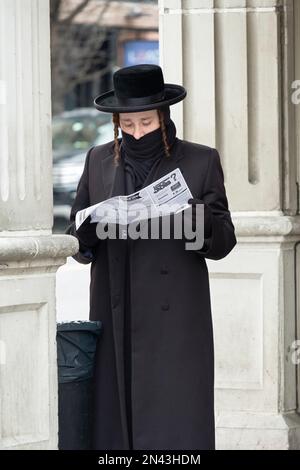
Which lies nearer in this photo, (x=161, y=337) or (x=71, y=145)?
(x=161, y=337)

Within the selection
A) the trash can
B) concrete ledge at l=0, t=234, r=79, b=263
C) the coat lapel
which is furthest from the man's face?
the trash can

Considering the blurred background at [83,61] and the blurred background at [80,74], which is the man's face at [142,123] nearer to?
the blurred background at [80,74]

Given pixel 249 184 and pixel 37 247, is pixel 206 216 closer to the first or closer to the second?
pixel 37 247

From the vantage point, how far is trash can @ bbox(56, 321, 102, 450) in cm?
547

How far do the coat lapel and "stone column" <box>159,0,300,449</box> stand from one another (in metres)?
1.64

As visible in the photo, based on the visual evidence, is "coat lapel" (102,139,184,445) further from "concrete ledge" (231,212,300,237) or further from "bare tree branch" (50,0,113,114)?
"bare tree branch" (50,0,113,114)

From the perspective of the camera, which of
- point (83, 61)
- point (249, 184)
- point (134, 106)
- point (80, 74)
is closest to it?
point (134, 106)

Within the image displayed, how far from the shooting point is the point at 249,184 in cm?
722

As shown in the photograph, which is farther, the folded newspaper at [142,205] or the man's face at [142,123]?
the man's face at [142,123]

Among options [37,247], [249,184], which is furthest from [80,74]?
[37,247]

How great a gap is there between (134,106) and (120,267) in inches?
26.6

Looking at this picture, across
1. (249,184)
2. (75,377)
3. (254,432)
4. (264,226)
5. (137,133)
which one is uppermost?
(137,133)

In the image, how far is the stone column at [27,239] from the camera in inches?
199

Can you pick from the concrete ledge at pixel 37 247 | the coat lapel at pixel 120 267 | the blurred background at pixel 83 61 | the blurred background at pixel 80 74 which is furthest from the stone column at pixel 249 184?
the blurred background at pixel 83 61
